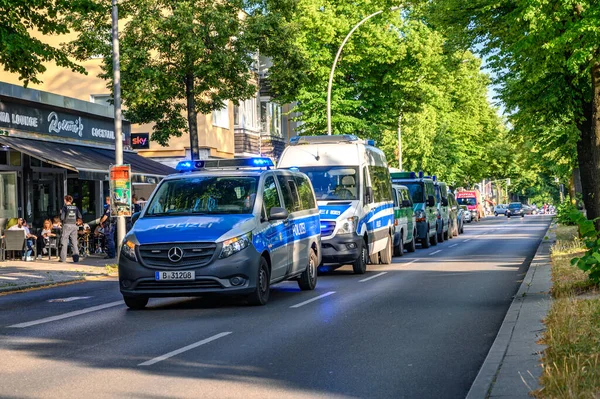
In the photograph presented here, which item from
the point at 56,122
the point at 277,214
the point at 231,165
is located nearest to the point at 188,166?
the point at 231,165

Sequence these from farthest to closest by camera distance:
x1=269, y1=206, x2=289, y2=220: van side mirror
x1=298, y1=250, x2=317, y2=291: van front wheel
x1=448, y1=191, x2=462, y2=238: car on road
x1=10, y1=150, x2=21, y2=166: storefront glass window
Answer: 1. x1=448, y1=191, x2=462, y2=238: car on road
2. x1=10, y1=150, x2=21, y2=166: storefront glass window
3. x1=298, y1=250, x2=317, y2=291: van front wheel
4. x1=269, y1=206, x2=289, y2=220: van side mirror

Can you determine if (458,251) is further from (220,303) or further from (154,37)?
(220,303)

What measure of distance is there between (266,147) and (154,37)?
2269 centimetres

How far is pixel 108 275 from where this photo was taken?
21953 mm

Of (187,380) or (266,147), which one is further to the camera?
(266,147)

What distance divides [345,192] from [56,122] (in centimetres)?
1285

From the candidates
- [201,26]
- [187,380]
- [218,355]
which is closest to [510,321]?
[218,355]

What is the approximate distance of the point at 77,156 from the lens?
28781 millimetres

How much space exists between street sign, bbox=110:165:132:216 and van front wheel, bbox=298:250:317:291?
7.64 meters

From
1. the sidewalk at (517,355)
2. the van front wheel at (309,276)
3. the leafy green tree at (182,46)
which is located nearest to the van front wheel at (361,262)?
the van front wheel at (309,276)

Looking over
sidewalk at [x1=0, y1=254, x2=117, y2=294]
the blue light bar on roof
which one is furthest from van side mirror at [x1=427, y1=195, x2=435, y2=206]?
the blue light bar on roof

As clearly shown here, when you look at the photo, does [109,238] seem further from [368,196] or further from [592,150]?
[592,150]

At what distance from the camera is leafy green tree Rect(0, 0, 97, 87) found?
59.8 ft

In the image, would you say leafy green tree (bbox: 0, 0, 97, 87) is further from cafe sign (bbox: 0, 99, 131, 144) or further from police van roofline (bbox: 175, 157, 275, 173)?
cafe sign (bbox: 0, 99, 131, 144)
